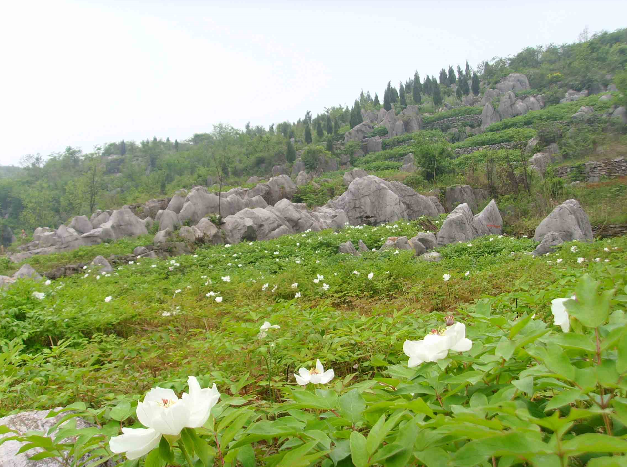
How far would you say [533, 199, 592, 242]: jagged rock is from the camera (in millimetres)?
11203

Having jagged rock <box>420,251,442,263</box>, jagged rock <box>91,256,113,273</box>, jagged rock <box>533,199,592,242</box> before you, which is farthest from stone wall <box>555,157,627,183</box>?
→ jagged rock <box>91,256,113,273</box>

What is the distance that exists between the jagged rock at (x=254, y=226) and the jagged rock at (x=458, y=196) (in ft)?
28.9

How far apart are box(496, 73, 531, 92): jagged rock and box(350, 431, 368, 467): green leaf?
214 ft

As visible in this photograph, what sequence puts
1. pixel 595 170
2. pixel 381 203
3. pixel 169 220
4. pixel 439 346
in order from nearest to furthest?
pixel 439 346
pixel 381 203
pixel 169 220
pixel 595 170

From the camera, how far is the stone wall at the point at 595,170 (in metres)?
24.2

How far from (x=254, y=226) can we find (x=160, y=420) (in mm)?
16606

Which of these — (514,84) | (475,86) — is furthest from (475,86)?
(514,84)

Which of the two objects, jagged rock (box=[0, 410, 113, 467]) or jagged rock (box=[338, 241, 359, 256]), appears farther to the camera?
jagged rock (box=[338, 241, 359, 256])

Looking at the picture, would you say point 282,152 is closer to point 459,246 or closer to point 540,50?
point 459,246

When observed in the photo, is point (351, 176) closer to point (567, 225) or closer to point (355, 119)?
point (567, 225)

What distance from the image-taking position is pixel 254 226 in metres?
17.1

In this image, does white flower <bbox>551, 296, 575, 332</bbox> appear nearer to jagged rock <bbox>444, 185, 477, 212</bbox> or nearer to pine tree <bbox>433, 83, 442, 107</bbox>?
jagged rock <bbox>444, 185, 477, 212</bbox>

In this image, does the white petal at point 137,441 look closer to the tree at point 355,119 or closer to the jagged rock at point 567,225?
the jagged rock at point 567,225

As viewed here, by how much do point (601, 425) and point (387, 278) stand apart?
5.94 m
